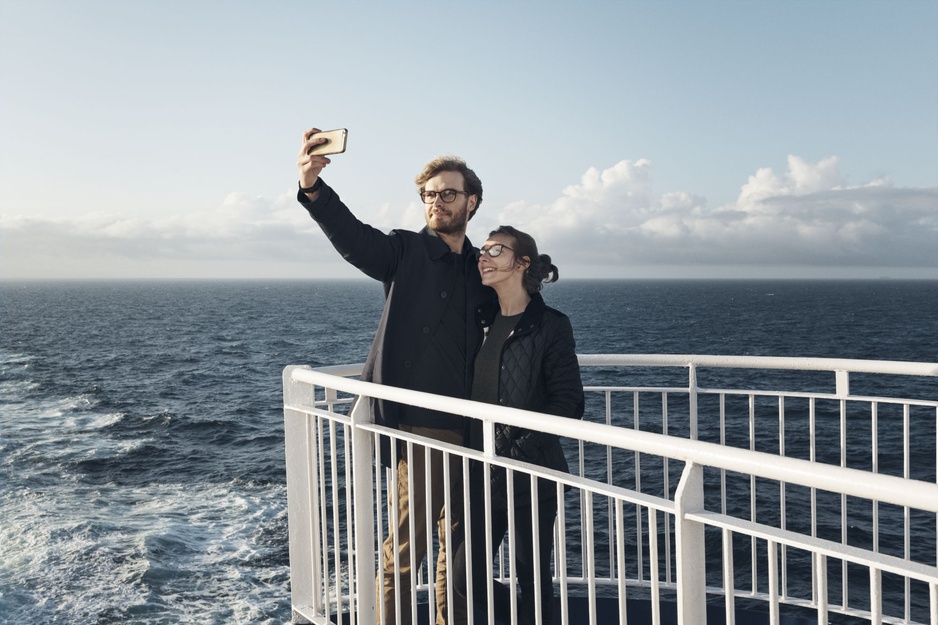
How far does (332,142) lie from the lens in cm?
272

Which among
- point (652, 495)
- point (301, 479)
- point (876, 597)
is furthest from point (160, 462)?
point (876, 597)

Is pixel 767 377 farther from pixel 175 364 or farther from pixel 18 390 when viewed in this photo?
pixel 18 390

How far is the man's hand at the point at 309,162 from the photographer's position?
2797 millimetres

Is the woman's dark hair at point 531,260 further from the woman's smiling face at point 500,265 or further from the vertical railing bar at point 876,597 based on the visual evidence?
the vertical railing bar at point 876,597

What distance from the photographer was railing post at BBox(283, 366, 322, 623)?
319 centimetres

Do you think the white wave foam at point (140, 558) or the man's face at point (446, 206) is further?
the white wave foam at point (140, 558)

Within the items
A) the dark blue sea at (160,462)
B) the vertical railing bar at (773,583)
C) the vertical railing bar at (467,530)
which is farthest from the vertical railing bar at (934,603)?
the dark blue sea at (160,462)

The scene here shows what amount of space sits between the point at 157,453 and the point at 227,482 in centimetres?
449

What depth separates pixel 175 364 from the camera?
1828 inches

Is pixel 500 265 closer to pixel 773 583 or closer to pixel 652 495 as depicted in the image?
pixel 773 583

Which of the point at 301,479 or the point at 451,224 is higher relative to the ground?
the point at 451,224

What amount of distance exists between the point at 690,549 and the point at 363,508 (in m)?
1.46

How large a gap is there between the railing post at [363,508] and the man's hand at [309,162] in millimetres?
777

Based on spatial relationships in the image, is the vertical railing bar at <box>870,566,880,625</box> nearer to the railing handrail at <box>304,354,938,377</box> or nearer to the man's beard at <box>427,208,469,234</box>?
the railing handrail at <box>304,354,938,377</box>
